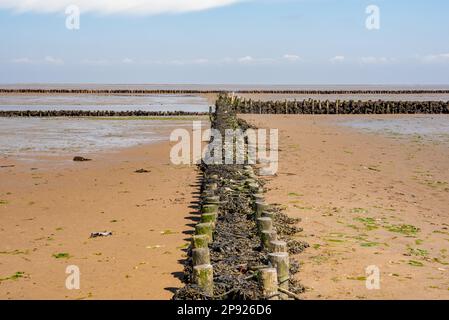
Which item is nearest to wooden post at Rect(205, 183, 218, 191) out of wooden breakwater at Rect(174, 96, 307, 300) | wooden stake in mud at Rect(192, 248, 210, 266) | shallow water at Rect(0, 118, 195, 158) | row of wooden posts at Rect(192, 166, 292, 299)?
wooden breakwater at Rect(174, 96, 307, 300)

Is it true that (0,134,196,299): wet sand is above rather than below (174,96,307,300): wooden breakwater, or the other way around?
below

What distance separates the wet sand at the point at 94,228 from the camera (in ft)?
25.5

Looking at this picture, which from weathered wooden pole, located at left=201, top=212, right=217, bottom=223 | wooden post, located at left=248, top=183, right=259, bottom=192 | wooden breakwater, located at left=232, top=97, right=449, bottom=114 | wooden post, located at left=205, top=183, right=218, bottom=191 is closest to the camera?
weathered wooden pole, located at left=201, top=212, right=217, bottom=223

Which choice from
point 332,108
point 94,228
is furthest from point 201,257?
point 332,108

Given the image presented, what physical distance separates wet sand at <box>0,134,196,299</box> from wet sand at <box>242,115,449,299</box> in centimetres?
225

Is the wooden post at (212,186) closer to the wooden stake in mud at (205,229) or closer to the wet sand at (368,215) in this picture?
the wet sand at (368,215)

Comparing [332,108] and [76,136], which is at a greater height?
[332,108]

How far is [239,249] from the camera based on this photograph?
8.33m

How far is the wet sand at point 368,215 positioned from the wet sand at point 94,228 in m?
2.25

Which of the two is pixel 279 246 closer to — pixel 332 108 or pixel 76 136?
pixel 76 136

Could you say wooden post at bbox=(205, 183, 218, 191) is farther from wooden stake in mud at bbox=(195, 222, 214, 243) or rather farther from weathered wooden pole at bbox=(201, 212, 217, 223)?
wooden stake in mud at bbox=(195, 222, 214, 243)

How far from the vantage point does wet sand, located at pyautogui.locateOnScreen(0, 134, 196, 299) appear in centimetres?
779

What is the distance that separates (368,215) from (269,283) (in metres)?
6.03
